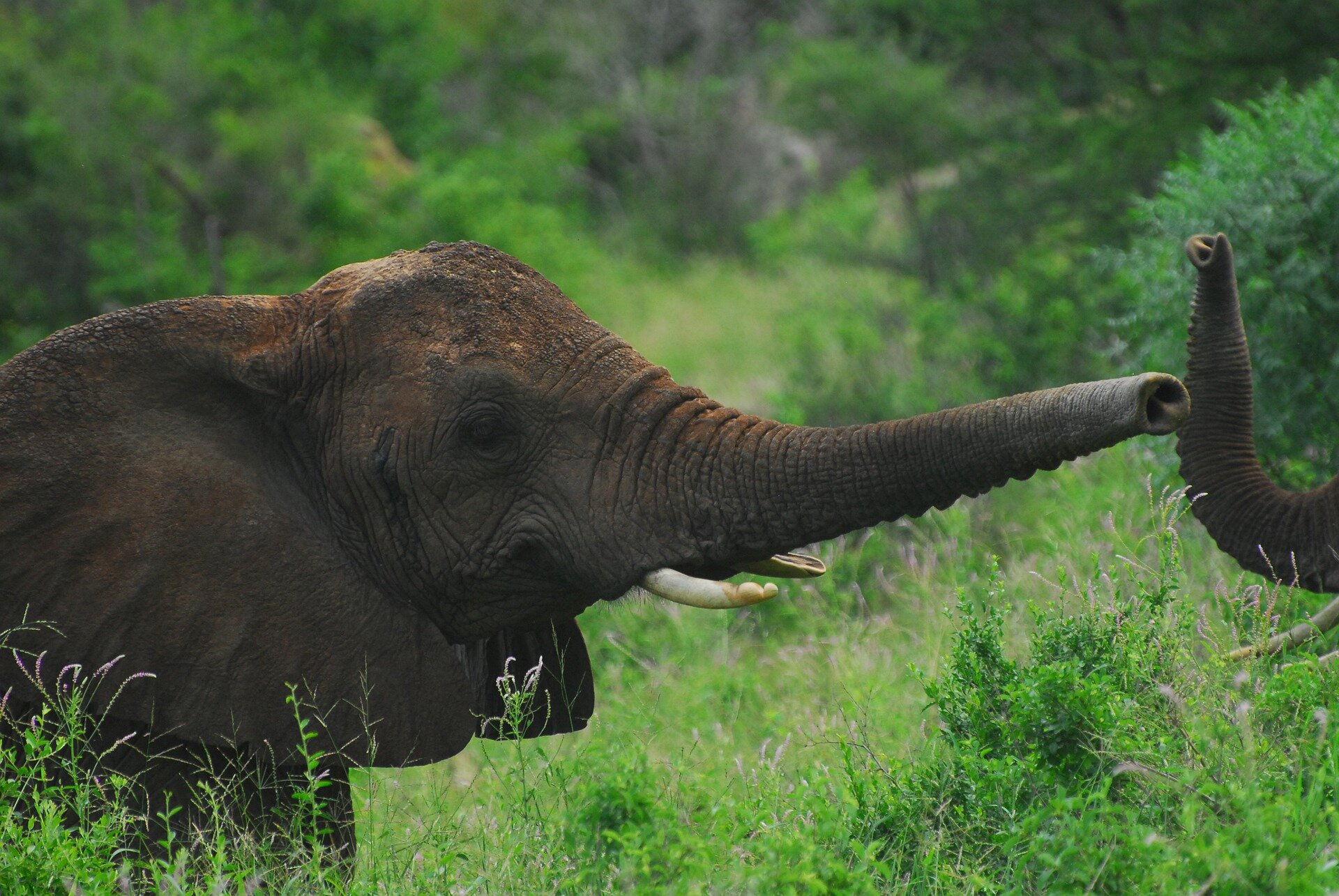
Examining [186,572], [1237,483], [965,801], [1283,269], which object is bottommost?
[965,801]

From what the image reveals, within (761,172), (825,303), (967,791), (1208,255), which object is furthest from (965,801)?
(761,172)

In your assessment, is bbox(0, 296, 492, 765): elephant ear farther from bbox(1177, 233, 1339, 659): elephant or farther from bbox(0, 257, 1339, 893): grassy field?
bbox(1177, 233, 1339, 659): elephant

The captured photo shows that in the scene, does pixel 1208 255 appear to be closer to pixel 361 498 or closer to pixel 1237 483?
pixel 1237 483

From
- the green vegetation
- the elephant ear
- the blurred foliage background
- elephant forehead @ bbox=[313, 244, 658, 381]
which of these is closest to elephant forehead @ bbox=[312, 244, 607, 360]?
elephant forehead @ bbox=[313, 244, 658, 381]

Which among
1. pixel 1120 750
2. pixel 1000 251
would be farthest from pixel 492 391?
pixel 1000 251

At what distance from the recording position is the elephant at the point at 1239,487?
3.91 metres

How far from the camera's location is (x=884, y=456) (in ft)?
11.3

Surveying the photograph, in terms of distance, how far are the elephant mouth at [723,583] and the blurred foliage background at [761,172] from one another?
8.74ft

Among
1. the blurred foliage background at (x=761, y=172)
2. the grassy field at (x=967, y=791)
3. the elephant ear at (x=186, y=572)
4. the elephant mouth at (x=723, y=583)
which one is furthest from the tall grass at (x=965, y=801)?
the blurred foliage background at (x=761, y=172)

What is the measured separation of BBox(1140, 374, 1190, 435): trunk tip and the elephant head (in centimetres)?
41

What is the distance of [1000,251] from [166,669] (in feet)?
35.4

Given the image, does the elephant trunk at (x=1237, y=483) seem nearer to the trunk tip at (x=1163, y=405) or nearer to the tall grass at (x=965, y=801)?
the tall grass at (x=965, y=801)

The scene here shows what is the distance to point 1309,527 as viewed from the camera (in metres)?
3.97

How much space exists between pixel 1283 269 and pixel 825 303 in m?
8.68
